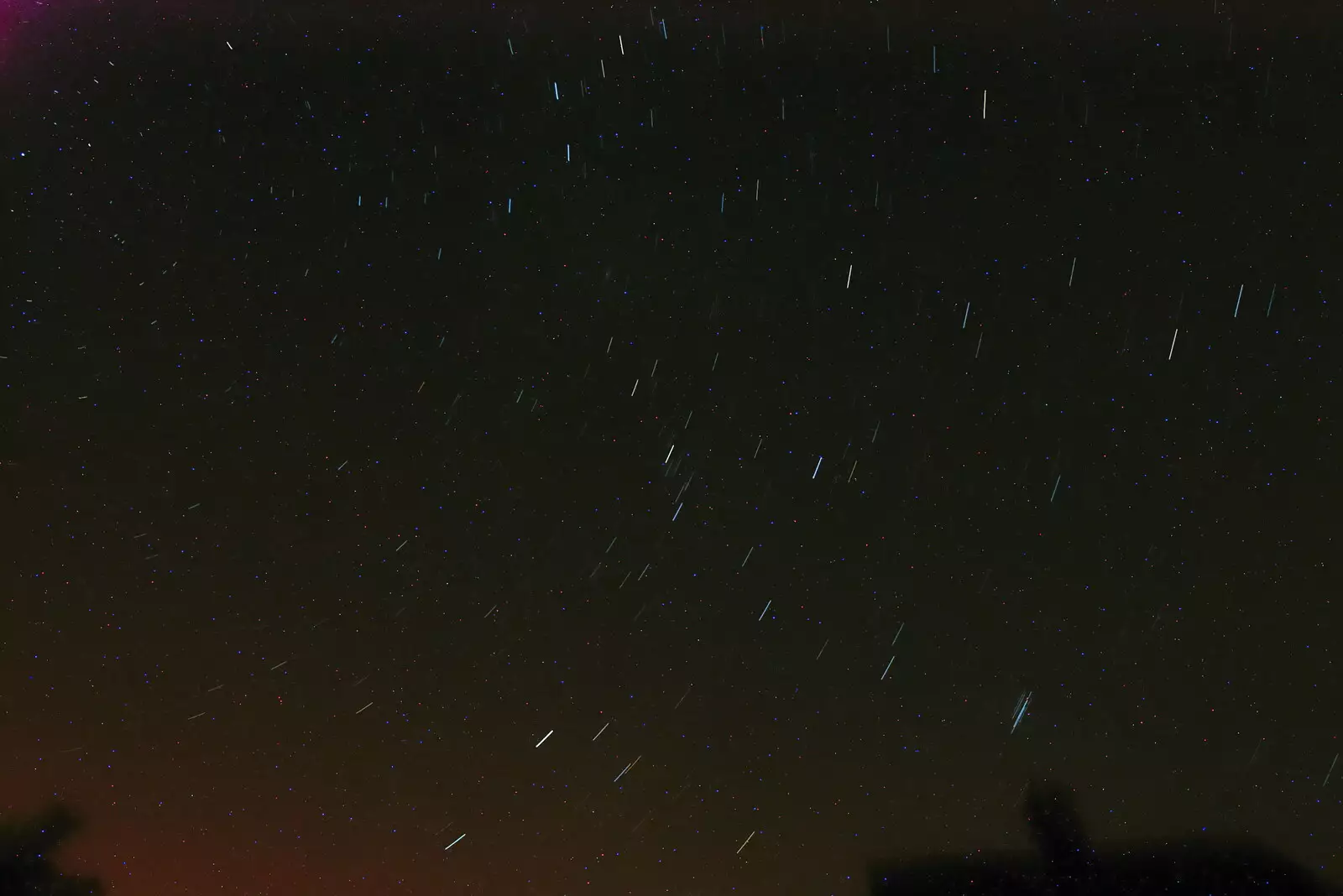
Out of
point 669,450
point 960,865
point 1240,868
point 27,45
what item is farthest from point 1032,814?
point 27,45

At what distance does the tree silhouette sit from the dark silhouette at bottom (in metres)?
1.26

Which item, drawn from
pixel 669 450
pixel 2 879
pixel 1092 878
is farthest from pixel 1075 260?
pixel 2 879

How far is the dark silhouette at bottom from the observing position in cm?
91

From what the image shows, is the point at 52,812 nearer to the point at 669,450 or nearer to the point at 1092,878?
the point at 669,450

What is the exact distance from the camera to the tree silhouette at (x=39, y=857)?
92 cm

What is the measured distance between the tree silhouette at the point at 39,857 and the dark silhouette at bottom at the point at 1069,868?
126 cm

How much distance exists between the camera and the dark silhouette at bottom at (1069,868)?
91 centimetres

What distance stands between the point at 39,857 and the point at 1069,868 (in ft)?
5.29

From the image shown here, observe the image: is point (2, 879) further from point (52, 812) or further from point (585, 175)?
point (585, 175)

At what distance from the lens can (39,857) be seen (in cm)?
93

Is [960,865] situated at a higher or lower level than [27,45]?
lower

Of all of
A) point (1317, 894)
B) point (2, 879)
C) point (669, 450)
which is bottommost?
point (1317, 894)

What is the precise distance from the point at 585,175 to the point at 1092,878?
1331 millimetres

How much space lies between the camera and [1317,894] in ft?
3.09
